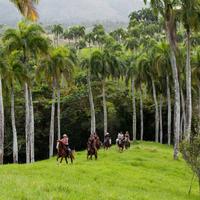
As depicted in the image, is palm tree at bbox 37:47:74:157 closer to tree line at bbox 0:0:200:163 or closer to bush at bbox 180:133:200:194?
tree line at bbox 0:0:200:163

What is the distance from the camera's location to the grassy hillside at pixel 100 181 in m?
18.7

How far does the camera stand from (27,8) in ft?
96.2

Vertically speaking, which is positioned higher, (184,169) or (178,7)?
(178,7)

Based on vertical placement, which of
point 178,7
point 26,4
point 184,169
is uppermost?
point 178,7

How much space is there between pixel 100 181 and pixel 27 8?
11.2 m

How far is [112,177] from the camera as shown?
29.0 metres

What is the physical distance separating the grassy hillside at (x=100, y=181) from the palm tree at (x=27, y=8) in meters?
9.03

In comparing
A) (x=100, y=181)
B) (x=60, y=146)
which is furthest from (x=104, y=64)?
(x=100, y=181)

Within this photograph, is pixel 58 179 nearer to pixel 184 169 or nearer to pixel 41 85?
pixel 184 169

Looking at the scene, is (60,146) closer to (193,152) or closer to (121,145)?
(193,152)

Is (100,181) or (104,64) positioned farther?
(104,64)

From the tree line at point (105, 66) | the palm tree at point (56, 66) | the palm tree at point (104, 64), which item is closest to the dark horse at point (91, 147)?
the tree line at point (105, 66)

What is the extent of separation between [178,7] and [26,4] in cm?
2049

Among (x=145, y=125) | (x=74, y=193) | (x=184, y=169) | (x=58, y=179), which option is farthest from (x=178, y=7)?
(x=145, y=125)
